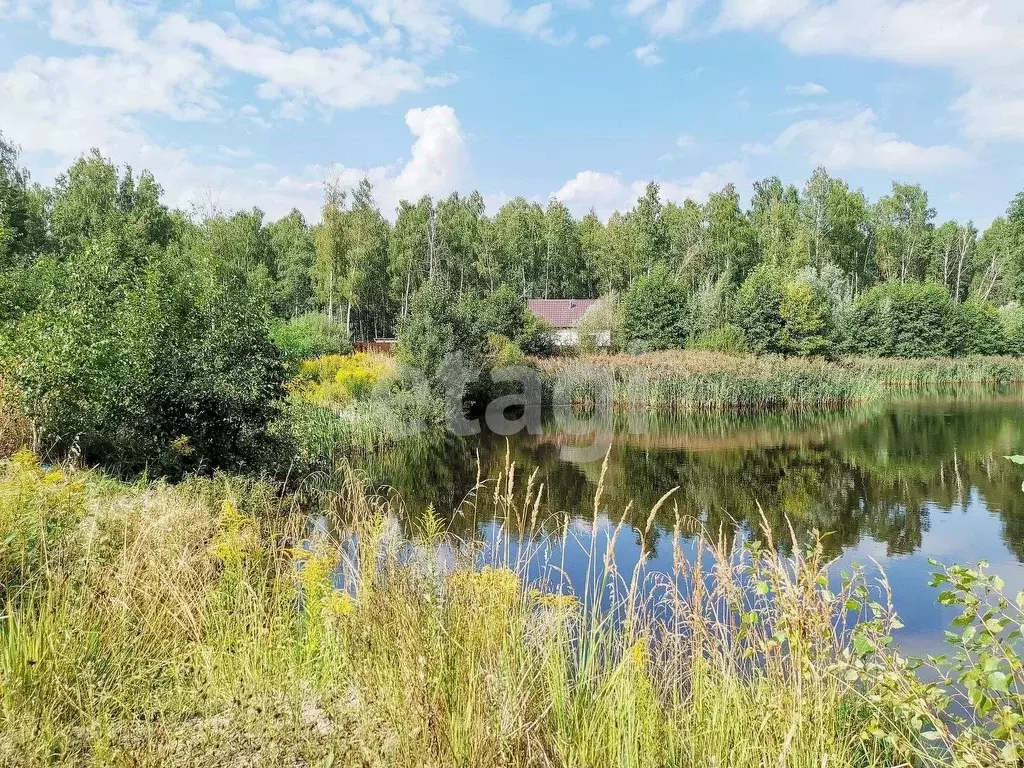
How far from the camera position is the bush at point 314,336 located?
65.8 ft

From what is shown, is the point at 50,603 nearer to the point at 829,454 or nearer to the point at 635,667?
the point at 635,667

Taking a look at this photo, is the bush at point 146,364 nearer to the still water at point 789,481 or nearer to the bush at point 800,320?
the still water at point 789,481

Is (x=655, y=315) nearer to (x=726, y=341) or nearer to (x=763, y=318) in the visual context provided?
(x=726, y=341)

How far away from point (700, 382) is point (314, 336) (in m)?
12.6

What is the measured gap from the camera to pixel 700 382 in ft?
69.0

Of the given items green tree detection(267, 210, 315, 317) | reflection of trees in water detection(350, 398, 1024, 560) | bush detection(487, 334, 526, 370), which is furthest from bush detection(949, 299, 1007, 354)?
green tree detection(267, 210, 315, 317)

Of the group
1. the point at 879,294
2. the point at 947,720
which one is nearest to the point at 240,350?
the point at 947,720

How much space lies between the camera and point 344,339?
24.7 meters

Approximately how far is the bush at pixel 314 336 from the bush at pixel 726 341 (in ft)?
45.9

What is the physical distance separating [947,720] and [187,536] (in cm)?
458

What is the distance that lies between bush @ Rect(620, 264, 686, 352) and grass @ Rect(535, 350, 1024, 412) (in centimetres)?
565

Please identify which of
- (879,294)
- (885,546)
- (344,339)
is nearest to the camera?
(885,546)

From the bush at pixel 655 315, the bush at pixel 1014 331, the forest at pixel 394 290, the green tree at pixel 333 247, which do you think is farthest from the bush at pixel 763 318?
the green tree at pixel 333 247

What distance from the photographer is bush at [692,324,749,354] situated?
2653cm
